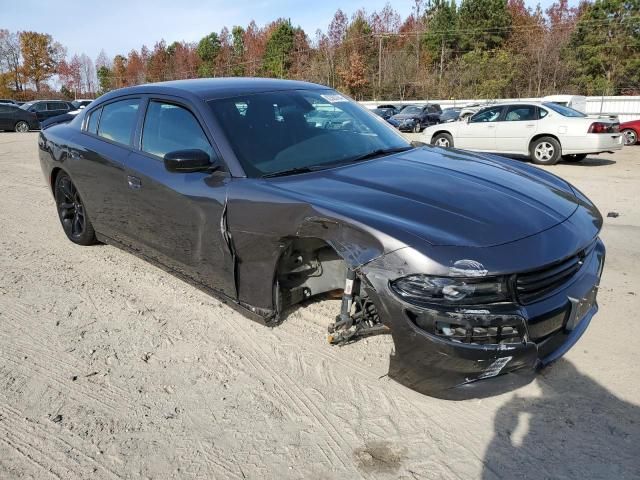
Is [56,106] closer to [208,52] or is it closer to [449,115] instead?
[449,115]

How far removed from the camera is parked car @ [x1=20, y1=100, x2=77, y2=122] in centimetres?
2684

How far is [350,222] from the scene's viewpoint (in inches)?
98.3

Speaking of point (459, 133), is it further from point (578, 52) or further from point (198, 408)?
point (578, 52)

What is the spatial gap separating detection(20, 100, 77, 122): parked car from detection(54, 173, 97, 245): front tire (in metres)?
24.5

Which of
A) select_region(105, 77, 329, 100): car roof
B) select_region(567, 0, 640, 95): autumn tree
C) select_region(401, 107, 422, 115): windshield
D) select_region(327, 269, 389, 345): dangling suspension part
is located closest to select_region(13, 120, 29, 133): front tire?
select_region(401, 107, 422, 115): windshield

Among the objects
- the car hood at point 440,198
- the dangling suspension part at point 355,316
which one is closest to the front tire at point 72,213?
the car hood at point 440,198

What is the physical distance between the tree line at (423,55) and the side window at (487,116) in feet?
110

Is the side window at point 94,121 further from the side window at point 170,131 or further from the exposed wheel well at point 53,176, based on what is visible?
the side window at point 170,131

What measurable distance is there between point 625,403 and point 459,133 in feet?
38.8

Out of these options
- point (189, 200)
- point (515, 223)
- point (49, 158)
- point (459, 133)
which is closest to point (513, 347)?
point (515, 223)

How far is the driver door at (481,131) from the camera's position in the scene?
42.9 feet

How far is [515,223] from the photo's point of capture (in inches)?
98.3

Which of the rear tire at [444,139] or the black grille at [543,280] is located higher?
the black grille at [543,280]

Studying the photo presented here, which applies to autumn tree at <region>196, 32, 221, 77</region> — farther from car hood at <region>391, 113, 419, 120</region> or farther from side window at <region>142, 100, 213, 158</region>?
side window at <region>142, 100, 213, 158</region>
